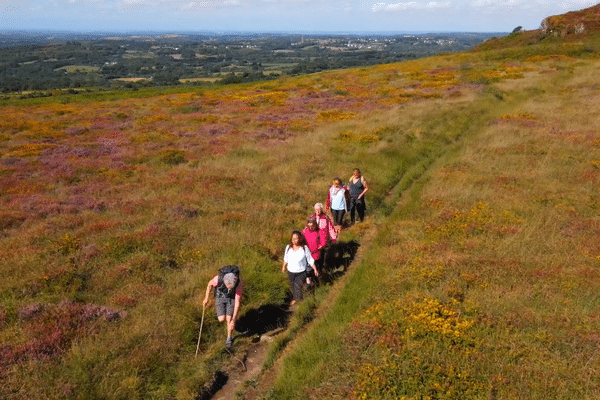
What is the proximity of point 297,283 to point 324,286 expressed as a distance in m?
1.05

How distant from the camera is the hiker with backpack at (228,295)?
8.43 m

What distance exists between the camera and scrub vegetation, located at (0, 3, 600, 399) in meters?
7.11

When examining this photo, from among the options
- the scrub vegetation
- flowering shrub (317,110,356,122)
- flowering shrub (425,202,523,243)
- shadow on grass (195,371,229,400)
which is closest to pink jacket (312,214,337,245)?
the scrub vegetation

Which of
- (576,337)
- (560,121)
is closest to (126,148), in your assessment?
(576,337)

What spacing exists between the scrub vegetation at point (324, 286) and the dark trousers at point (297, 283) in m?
0.50

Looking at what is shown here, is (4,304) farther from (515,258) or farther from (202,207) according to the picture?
(515,258)

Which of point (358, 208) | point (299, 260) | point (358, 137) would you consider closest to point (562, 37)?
point (358, 137)

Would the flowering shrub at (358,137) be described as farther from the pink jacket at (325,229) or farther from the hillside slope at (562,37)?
the hillside slope at (562,37)

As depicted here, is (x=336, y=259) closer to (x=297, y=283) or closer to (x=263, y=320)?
(x=297, y=283)

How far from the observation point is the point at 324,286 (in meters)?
10.6

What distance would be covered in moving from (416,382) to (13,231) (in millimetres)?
12926

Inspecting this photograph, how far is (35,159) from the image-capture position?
2278 centimetres

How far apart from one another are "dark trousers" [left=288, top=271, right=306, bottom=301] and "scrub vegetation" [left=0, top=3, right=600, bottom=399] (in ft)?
1.66

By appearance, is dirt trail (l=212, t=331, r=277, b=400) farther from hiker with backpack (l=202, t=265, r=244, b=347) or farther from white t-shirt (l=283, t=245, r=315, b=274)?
white t-shirt (l=283, t=245, r=315, b=274)
